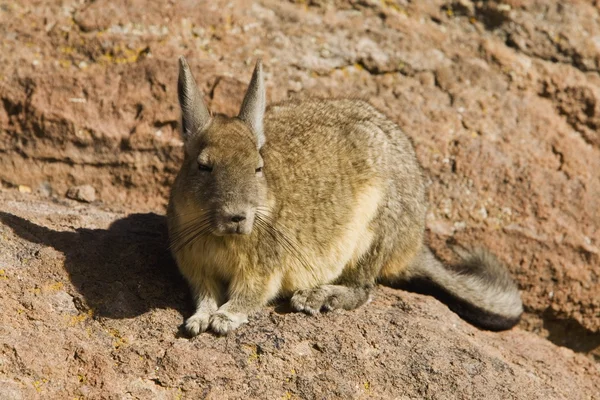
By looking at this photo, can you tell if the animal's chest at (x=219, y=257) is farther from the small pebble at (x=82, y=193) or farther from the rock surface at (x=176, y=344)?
the small pebble at (x=82, y=193)

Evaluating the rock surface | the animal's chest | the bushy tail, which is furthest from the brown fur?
the rock surface

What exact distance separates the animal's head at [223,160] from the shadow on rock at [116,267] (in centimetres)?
Answer: 61

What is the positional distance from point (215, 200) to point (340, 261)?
4.72ft

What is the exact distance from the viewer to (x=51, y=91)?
769 centimetres

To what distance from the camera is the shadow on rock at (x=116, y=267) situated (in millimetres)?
5547

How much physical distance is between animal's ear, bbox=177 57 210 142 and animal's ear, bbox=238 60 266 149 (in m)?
0.29

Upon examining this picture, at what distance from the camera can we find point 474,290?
6895 millimetres

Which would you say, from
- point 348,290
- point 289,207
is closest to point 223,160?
point 289,207

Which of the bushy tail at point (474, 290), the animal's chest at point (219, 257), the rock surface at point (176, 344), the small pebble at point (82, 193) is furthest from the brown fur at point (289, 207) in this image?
the small pebble at point (82, 193)

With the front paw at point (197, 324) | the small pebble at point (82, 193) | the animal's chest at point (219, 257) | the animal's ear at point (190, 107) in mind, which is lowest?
the small pebble at point (82, 193)

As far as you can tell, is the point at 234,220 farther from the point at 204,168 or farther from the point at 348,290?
A: the point at 348,290

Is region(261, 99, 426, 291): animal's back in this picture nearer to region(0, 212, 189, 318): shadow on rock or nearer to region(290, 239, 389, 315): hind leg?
region(290, 239, 389, 315): hind leg

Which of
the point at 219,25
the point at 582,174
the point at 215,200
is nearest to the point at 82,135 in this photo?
the point at 219,25

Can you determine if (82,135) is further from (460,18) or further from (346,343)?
(460,18)
